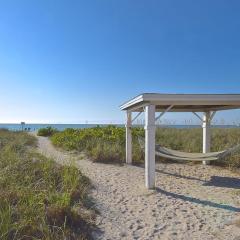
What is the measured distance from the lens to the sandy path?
5.12 metres

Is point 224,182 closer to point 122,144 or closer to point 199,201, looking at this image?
point 199,201

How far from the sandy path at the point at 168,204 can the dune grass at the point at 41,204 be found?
388mm

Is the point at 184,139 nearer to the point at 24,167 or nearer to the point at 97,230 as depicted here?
the point at 24,167

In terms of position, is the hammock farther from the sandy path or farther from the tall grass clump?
the tall grass clump

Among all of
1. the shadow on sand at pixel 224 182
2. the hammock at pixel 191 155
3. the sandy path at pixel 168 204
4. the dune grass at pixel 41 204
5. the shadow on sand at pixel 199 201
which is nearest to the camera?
the dune grass at pixel 41 204

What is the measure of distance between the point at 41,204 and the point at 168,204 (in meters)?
2.54

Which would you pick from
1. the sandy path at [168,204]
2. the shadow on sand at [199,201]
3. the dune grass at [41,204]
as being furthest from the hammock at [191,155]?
the dune grass at [41,204]

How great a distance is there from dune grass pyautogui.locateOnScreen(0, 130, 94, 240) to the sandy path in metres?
0.39

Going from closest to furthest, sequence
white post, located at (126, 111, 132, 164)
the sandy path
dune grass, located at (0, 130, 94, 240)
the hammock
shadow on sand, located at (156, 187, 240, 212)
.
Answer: dune grass, located at (0, 130, 94, 240)
the sandy path
shadow on sand, located at (156, 187, 240, 212)
the hammock
white post, located at (126, 111, 132, 164)

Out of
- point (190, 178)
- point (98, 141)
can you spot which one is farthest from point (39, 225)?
point (98, 141)

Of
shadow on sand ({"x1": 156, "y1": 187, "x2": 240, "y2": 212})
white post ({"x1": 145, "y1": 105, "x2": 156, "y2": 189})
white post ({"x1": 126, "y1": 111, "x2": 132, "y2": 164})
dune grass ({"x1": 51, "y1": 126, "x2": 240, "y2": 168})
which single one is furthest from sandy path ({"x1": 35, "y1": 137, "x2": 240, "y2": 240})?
dune grass ({"x1": 51, "y1": 126, "x2": 240, "y2": 168})

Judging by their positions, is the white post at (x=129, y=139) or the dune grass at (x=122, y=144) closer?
the white post at (x=129, y=139)

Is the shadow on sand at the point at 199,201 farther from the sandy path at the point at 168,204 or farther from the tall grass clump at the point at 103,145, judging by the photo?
the tall grass clump at the point at 103,145

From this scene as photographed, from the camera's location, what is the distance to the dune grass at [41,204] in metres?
4.51
